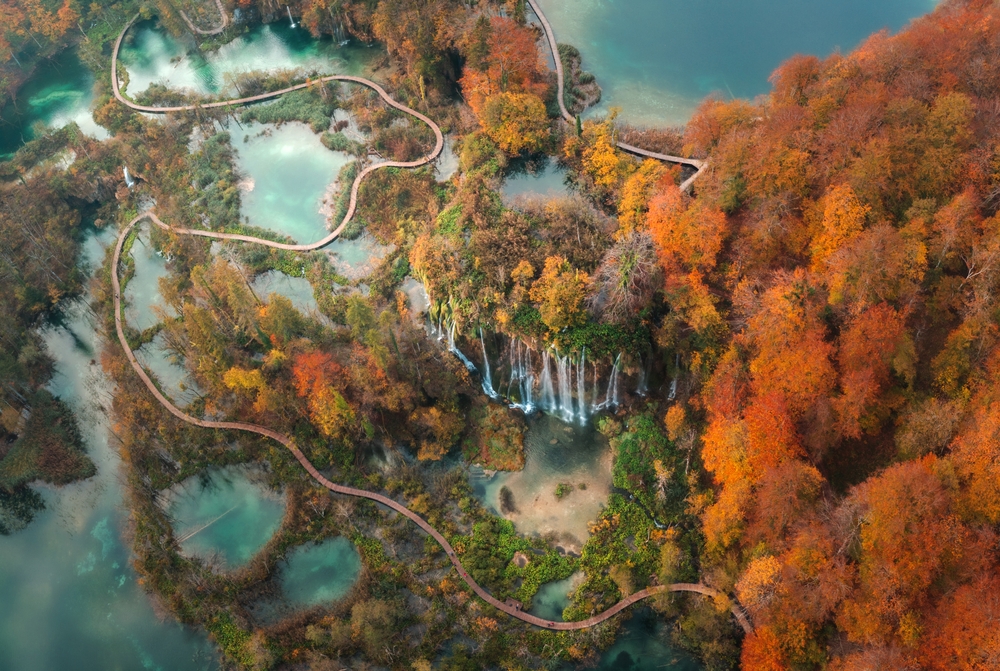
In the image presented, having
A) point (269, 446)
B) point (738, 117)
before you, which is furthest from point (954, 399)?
point (269, 446)

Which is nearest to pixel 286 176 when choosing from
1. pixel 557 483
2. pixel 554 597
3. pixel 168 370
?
pixel 168 370

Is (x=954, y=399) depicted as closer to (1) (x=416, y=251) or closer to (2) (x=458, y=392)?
(2) (x=458, y=392)

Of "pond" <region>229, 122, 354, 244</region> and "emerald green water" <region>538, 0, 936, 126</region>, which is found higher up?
"emerald green water" <region>538, 0, 936, 126</region>

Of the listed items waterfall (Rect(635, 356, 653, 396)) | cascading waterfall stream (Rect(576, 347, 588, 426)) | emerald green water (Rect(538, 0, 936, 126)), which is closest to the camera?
cascading waterfall stream (Rect(576, 347, 588, 426))

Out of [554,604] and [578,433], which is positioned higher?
[578,433]

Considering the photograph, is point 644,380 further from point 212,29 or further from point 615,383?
point 212,29

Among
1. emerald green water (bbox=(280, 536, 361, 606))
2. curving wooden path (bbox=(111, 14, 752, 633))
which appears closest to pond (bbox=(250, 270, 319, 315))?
curving wooden path (bbox=(111, 14, 752, 633))

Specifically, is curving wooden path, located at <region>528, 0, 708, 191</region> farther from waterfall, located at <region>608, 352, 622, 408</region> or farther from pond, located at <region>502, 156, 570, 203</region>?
waterfall, located at <region>608, 352, 622, 408</region>
